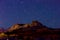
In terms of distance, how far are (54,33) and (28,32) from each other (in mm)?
745

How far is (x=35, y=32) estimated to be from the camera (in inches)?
194

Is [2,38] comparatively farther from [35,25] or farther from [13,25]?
[35,25]

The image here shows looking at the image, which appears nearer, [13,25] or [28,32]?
[28,32]

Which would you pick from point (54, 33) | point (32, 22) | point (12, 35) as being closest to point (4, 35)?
point (12, 35)

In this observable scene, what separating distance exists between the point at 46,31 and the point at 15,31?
89 centimetres

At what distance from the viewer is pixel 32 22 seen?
17.3 feet

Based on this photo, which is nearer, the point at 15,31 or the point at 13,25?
the point at 15,31

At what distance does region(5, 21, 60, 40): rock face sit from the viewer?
190 inches

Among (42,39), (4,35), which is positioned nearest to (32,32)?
(42,39)

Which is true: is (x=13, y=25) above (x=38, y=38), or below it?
above

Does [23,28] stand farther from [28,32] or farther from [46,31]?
[46,31]

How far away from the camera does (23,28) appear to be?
498 centimetres

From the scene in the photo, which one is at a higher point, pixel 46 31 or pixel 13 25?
pixel 13 25

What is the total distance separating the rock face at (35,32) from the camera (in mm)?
4832
